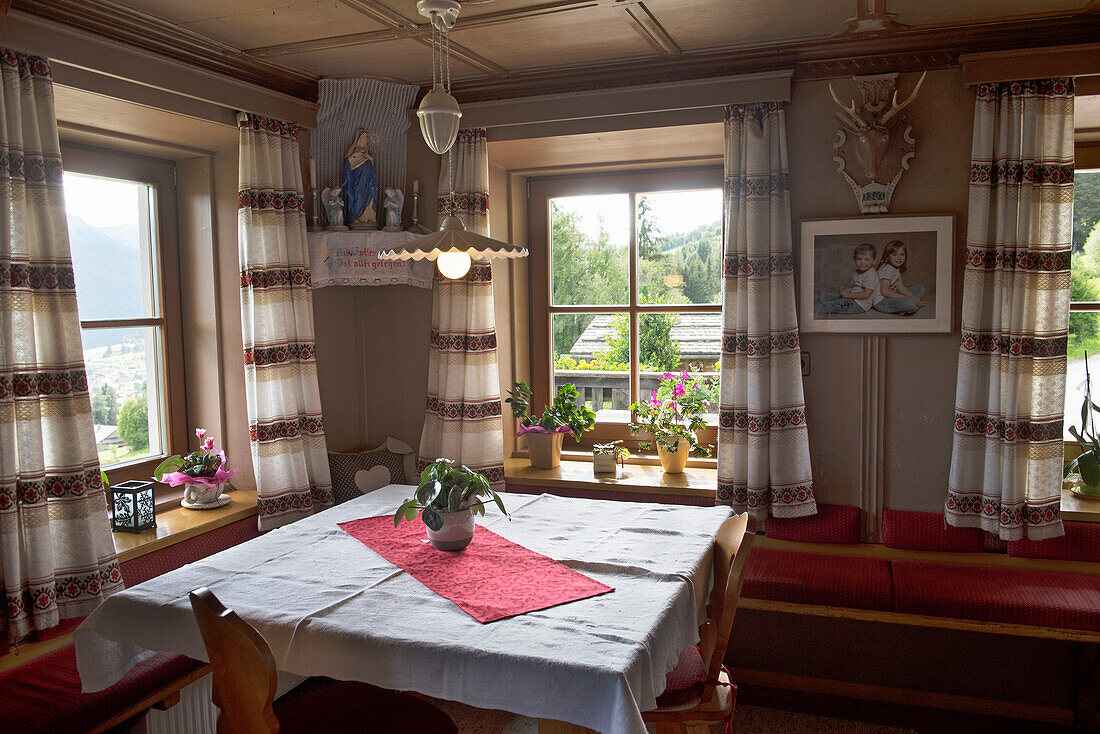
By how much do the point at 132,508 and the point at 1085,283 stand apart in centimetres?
401

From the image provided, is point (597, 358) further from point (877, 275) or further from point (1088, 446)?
point (1088, 446)

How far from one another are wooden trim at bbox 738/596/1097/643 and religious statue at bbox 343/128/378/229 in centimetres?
232

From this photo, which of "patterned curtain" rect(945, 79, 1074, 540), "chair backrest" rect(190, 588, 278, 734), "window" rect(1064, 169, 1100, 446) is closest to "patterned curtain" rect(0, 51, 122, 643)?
"chair backrest" rect(190, 588, 278, 734)

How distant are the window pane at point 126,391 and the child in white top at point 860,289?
293 cm

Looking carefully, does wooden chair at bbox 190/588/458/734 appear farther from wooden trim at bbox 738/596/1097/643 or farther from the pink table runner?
wooden trim at bbox 738/596/1097/643

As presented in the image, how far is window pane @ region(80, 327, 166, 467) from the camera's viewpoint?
3.30m

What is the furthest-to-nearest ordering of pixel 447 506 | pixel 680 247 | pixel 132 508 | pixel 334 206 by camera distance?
pixel 680 247
pixel 334 206
pixel 132 508
pixel 447 506

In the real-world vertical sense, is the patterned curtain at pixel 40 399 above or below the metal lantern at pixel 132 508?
above

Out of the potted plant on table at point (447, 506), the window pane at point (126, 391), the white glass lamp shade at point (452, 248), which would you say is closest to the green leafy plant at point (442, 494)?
the potted plant on table at point (447, 506)

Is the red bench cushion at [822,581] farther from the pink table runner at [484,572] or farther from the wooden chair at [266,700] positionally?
the wooden chair at [266,700]

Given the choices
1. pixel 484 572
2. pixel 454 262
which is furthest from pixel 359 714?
pixel 454 262

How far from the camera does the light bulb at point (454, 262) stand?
91.3 inches

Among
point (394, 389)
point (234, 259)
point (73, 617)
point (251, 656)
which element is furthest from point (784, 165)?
point (73, 617)

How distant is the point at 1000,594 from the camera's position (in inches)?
110
